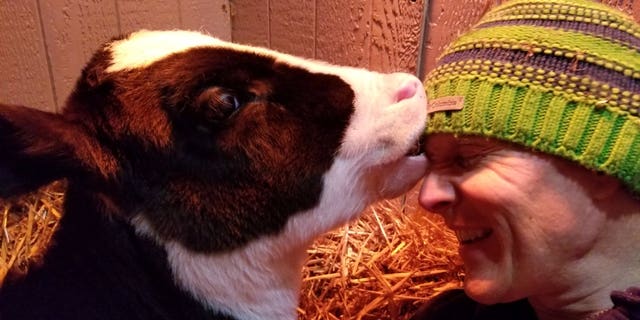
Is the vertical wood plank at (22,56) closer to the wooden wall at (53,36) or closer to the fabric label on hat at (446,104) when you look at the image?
the wooden wall at (53,36)

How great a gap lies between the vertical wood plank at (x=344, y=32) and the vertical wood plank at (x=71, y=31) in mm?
789

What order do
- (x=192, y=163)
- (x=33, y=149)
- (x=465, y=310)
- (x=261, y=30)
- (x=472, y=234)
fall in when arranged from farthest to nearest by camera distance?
(x=261, y=30), (x=465, y=310), (x=472, y=234), (x=192, y=163), (x=33, y=149)

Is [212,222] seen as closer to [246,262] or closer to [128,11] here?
[246,262]

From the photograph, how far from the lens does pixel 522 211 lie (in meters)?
1.03

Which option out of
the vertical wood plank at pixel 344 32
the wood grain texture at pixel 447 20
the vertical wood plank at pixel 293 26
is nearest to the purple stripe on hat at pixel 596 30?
the wood grain texture at pixel 447 20

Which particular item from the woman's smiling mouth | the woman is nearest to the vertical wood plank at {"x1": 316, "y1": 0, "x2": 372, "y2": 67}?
the woman

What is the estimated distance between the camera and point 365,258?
76.0 inches

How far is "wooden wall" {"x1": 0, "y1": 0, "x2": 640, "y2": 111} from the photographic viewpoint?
1.87 metres

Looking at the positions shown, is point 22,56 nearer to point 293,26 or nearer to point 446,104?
point 293,26

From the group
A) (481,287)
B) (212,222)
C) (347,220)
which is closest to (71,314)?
(212,222)

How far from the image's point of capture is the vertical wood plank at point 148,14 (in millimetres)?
2328

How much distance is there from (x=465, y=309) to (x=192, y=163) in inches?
29.7

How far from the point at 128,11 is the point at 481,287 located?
1765 mm

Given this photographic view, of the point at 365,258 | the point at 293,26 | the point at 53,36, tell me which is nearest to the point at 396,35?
the point at 293,26
